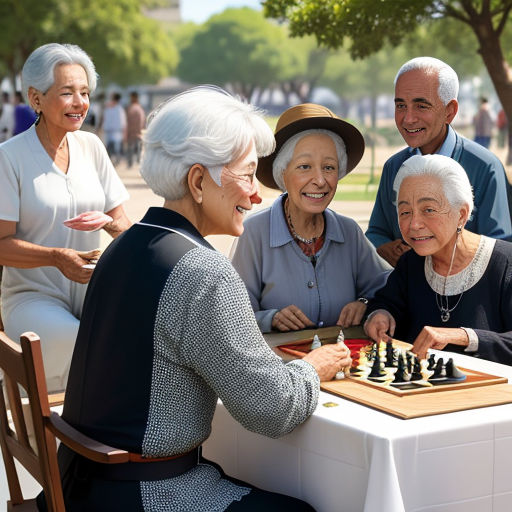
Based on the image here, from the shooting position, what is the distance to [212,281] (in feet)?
8.04

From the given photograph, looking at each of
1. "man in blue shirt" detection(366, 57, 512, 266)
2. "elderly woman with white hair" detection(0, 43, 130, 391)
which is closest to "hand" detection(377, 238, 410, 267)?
"man in blue shirt" detection(366, 57, 512, 266)

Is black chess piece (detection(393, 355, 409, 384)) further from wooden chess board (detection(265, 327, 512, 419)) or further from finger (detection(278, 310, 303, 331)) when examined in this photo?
finger (detection(278, 310, 303, 331))

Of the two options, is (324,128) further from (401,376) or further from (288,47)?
(288,47)

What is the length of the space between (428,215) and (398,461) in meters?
1.32

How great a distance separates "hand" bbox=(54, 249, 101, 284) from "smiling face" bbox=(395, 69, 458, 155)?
154cm

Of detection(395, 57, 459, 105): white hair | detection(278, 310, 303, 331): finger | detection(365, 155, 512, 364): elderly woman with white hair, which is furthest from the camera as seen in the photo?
detection(395, 57, 459, 105): white hair

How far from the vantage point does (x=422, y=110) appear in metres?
4.45

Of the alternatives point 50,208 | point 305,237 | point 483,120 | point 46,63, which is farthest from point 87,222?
point 483,120

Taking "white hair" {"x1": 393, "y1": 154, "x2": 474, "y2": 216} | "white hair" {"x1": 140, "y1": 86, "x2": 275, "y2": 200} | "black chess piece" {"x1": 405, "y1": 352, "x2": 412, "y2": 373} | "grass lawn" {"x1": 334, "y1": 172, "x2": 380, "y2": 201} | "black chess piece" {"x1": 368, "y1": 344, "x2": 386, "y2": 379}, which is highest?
"white hair" {"x1": 140, "y1": 86, "x2": 275, "y2": 200}

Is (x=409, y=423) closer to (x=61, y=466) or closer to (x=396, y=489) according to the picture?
(x=396, y=489)

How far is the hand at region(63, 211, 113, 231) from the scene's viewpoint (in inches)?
158

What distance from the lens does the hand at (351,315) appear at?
3.94 metres

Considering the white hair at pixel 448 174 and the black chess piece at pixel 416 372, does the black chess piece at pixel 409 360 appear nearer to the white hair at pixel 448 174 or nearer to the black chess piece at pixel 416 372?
the black chess piece at pixel 416 372

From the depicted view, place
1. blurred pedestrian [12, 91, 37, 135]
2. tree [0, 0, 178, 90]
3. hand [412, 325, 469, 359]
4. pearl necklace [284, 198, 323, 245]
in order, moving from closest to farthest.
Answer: hand [412, 325, 469, 359] → pearl necklace [284, 198, 323, 245] → blurred pedestrian [12, 91, 37, 135] → tree [0, 0, 178, 90]
